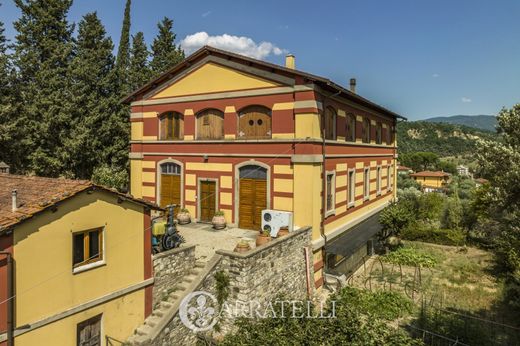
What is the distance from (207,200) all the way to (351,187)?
25.3ft

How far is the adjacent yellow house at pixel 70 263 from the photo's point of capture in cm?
700

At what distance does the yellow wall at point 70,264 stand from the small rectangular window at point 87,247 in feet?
0.50

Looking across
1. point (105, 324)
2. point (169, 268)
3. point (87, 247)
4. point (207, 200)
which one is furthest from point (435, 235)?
point (87, 247)

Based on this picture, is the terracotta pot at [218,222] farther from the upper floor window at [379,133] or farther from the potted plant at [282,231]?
the upper floor window at [379,133]

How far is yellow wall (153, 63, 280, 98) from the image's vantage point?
47.0 feet

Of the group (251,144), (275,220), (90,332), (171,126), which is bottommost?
(90,332)

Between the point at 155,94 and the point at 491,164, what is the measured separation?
15224 millimetres

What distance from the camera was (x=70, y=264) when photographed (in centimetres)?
795

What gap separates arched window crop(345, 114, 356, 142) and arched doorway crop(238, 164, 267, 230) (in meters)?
5.51

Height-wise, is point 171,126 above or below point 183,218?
above

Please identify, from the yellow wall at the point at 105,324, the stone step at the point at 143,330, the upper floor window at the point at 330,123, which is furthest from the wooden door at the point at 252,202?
the stone step at the point at 143,330

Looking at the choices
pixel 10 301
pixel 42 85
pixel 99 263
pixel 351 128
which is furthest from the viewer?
pixel 42 85

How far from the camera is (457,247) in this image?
21500mm

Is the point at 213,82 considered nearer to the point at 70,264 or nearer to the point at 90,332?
the point at 70,264
